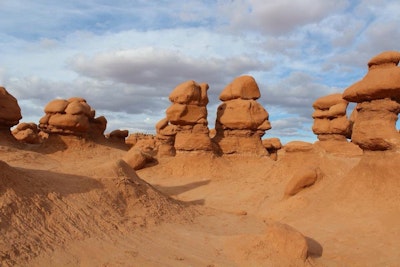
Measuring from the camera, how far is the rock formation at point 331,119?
20.3m

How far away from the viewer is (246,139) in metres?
20.8

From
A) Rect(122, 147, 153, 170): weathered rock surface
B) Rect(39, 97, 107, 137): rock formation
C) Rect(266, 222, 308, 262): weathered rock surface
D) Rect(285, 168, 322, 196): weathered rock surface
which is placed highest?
Rect(39, 97, 107, 137): rock formation

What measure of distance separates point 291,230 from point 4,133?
20.9 m

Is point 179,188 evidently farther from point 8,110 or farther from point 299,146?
point 8,110

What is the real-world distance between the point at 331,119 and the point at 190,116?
773 cm

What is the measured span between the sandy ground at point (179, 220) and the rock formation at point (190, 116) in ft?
20.0

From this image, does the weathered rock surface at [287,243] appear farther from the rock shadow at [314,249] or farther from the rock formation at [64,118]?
the rock formation at [64,118]

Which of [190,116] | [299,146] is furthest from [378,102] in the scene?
[190,116]

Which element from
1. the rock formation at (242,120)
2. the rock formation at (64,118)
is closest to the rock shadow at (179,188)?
the rock formation at (242,120)

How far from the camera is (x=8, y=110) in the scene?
894 inches

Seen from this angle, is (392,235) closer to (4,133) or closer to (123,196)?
(123,196)

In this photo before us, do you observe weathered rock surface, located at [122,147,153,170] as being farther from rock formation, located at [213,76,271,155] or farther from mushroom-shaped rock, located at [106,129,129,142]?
mushroom-shaped rock, located at [106,129,129,142]

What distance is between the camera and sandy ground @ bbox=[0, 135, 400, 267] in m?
6.84

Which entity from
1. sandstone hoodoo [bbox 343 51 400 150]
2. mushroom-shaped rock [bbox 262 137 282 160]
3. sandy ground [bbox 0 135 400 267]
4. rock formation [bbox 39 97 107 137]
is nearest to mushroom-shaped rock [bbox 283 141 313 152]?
sandy ground [bbox 0 135 400 267]
